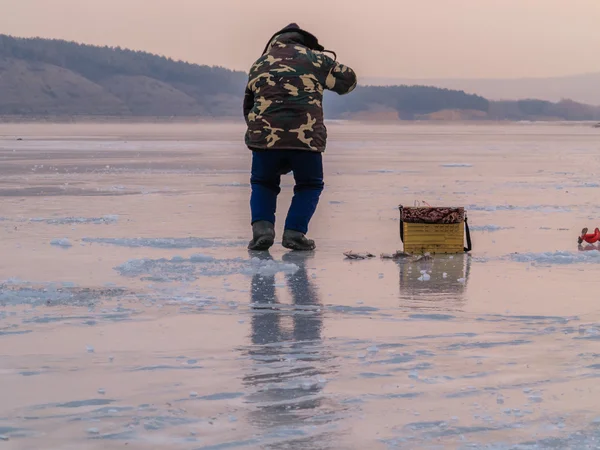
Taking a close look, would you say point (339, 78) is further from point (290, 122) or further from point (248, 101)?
point (248, 101)

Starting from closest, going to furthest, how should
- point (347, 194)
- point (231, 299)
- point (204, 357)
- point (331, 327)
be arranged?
1. point (204, 357)
2. point (331, 327)
3. point (231, 299)
4. point (347, 194)

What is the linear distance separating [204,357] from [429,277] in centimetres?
308

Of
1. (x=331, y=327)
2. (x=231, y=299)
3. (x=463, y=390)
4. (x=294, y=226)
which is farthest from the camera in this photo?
(x=294, y=226)

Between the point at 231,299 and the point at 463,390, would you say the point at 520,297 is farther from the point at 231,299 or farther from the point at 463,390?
the point at 463,390

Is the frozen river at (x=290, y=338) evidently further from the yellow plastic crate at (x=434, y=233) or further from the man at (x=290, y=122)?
the man at (x=290, y=122)

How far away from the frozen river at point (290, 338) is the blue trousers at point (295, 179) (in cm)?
36

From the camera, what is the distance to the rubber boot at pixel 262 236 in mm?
9938

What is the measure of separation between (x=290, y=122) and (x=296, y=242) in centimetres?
96

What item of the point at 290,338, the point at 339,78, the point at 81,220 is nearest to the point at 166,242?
the point at 339,78

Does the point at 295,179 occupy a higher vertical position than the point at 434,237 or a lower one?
higher

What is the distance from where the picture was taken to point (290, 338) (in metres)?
6.10

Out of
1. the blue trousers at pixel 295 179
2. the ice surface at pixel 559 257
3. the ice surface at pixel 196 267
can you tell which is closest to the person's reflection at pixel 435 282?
the ice surface at pixel 559 257

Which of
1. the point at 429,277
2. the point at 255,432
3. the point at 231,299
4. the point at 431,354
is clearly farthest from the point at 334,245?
the point at 255,432

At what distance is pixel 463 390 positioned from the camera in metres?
5.00
